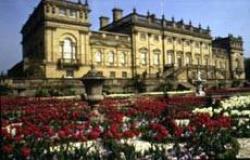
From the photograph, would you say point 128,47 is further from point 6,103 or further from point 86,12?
point 6,103

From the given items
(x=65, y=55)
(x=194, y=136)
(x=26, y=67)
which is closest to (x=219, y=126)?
(x=194, y=136)

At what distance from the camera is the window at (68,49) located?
43191 millimetres

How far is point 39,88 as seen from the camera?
111 feet

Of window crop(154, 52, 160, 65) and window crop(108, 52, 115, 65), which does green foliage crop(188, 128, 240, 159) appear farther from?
window crop(154, 52, 160, 65)

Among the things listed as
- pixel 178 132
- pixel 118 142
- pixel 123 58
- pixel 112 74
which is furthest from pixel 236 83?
pixel 118 142

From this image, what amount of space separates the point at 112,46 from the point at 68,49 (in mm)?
7129

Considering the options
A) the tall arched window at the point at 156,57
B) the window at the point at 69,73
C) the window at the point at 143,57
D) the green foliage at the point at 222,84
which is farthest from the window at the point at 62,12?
the green foliage at the point at 222,84

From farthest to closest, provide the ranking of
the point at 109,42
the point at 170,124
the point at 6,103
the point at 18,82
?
1. the point at 109,42
2. the point at 18,82
3. the point at 6,103
4. the point at 170,124

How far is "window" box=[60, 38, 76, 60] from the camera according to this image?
4319 centimetres

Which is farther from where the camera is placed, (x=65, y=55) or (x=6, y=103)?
(x=65, y=55)

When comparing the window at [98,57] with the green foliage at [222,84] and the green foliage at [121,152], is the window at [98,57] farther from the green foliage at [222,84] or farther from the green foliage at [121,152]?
the green foliage at [121,152]

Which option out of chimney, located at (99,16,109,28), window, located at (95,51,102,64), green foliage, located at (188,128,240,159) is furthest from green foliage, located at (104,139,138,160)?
chimney, located at (99,16,109,28)

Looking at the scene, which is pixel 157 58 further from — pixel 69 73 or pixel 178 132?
pixel 178 132

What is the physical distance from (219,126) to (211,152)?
4.30 feet
